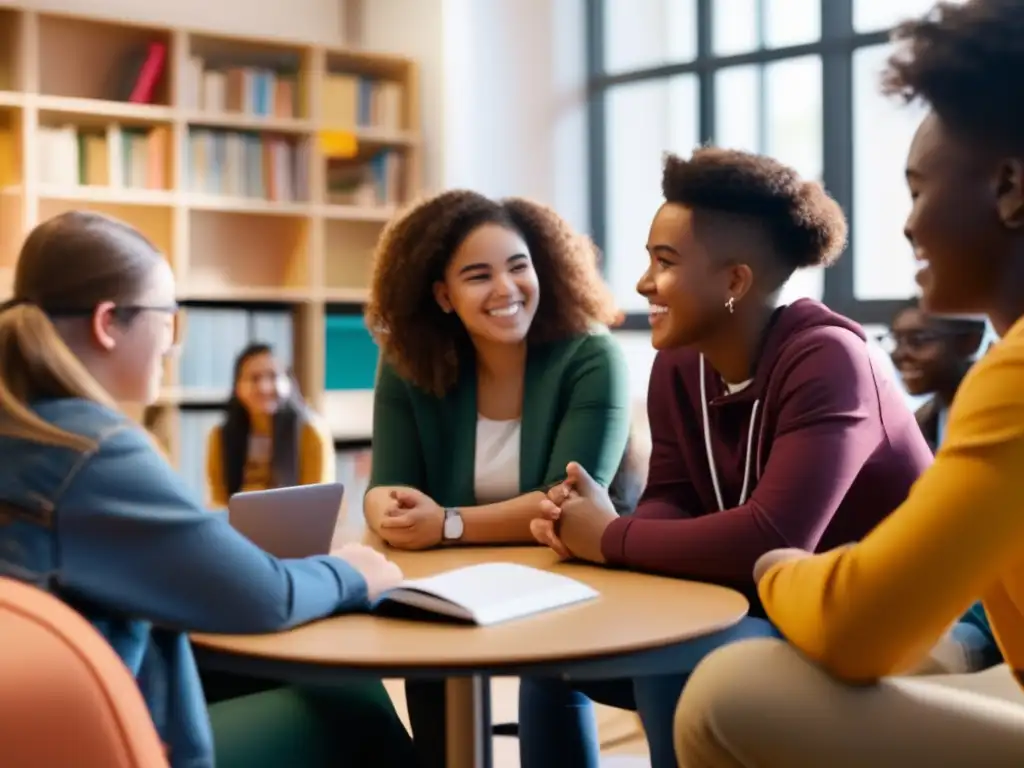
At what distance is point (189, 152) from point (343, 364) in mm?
1010

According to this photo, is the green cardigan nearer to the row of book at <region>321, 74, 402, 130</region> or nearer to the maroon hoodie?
the maroon hoodie

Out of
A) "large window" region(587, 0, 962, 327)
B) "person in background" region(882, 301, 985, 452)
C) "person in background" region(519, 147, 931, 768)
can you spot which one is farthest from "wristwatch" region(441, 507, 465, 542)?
"large window" region(587, 0, 962, 327)

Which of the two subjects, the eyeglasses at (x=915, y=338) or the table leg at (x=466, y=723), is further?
the eyeglasses at (x=915, y=338)

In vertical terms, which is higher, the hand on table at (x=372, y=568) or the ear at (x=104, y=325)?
the ear at (x=104, y=325)

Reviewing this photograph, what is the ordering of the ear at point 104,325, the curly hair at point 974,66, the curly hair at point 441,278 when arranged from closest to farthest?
the curly hair at point 974,66, the ear at point 104,325, the curly hair at point 441,278

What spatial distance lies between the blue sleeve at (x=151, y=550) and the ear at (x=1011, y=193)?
0.83m

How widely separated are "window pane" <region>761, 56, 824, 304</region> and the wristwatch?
2650 millimetres

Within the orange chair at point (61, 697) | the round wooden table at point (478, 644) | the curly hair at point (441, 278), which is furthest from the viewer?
the curly hair at point (441, 278)

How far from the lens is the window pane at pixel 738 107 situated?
4598 mm

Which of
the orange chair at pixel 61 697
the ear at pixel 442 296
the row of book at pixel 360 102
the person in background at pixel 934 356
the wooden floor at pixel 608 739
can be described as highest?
the row of book at pixel 360 102

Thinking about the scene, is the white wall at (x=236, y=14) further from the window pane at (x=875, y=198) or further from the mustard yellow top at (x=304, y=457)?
the window pane at (x=875, y=198)

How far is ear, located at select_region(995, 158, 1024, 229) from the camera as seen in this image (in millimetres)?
1129

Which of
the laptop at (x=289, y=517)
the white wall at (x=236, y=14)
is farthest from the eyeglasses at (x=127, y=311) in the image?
the white wall at (x=236, y=14)

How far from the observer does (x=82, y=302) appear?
1329 mm
